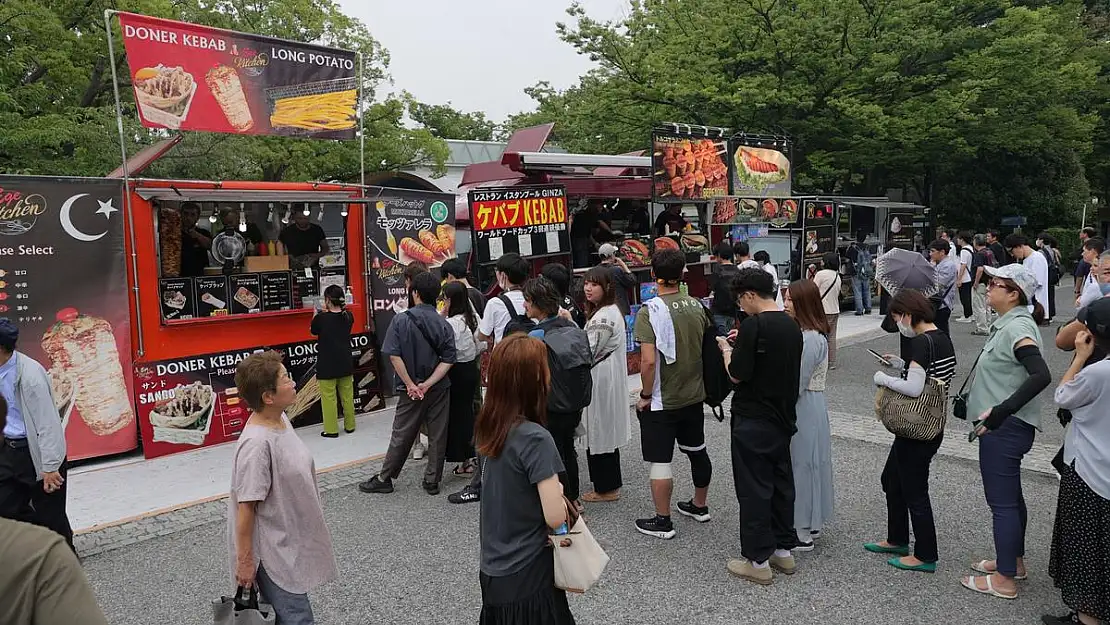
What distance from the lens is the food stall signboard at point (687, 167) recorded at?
1057 cm

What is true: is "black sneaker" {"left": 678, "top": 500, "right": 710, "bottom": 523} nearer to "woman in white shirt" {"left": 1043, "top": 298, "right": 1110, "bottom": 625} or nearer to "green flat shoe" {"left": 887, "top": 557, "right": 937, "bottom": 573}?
"green flat shoe" {"left": 887, "top": 557, "right": 937, "bottom": 573}

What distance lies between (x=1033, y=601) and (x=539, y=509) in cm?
303

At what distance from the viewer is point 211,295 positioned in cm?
758

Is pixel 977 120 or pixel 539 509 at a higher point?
pixel 977 120

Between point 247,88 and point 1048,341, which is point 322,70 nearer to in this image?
point 247,88

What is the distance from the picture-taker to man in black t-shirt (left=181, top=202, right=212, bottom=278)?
780 cm

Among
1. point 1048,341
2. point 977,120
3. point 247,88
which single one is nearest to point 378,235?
point 247,88

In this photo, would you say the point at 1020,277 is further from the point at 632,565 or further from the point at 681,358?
the point at 632,565

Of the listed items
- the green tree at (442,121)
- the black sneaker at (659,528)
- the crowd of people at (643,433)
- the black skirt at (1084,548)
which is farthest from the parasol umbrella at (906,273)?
the green tree at (442,121)

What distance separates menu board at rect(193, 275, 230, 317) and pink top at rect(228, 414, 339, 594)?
517 centimetres

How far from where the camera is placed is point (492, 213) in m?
8.16

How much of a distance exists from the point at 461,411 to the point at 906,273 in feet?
12.1

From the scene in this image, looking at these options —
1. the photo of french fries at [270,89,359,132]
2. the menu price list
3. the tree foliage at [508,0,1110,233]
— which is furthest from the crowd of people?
the tree foliage at [508,0,1110,233]

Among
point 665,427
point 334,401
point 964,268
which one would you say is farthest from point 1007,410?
point 964,268
